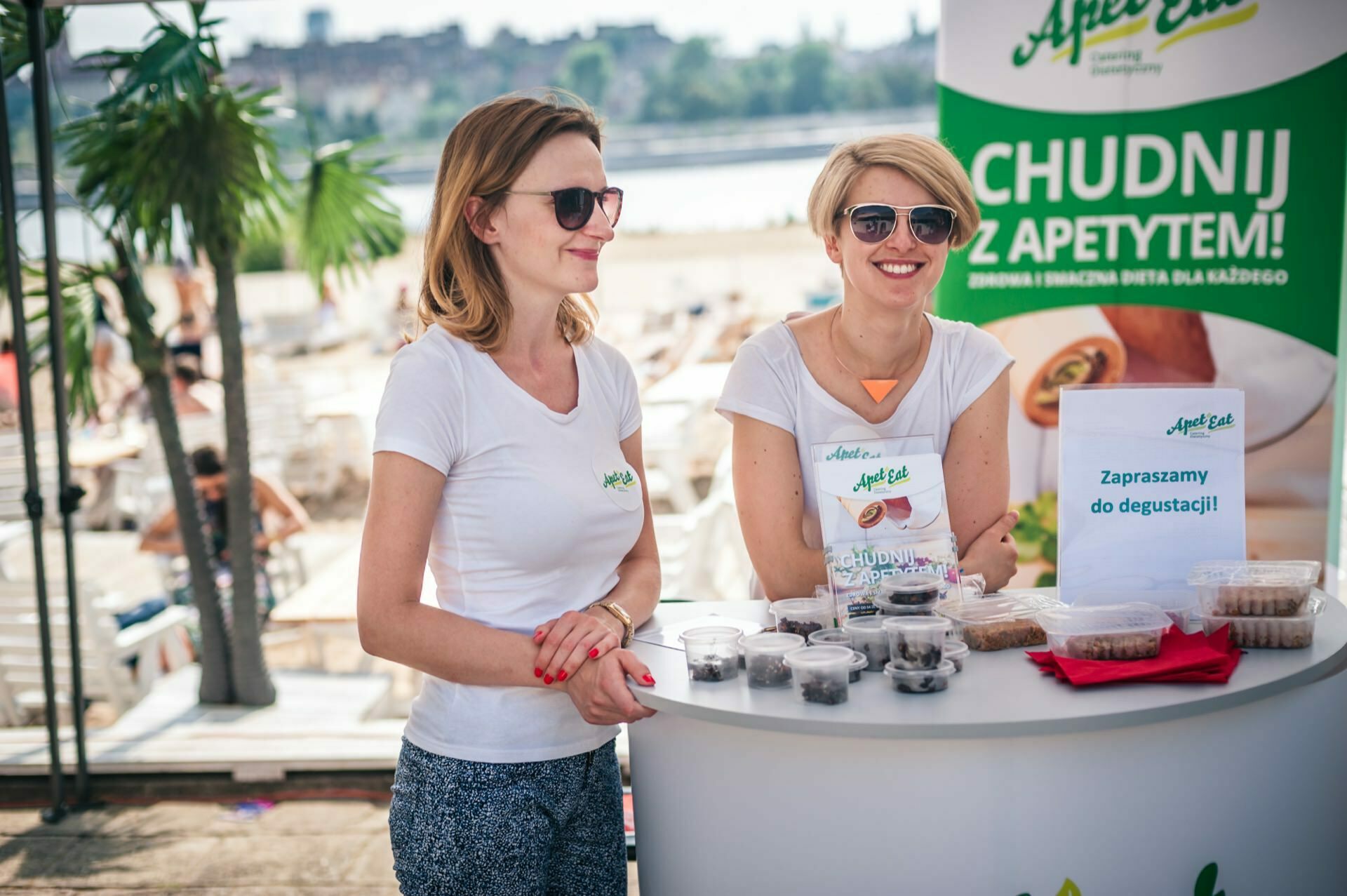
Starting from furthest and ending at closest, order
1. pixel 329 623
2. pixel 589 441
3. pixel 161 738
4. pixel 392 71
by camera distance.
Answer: pixel 392 71
pixel 329 623
pixel 161 738
pixel 589 441

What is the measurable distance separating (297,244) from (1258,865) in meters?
3.87

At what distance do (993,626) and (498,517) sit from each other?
0.74 metres

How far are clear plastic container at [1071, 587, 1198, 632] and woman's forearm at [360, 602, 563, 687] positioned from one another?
83 cm

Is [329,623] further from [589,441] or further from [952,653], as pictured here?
[952,653]

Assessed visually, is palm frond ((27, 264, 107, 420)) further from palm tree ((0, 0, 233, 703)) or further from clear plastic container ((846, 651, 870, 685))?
clear plastic container ((846, 651, 870, 685))

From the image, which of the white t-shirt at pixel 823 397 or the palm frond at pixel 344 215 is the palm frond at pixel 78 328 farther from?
the white t-shirt at pixel 823 397

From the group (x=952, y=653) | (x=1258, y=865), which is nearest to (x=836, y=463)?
(x=952, y=653)

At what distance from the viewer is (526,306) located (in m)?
1.65

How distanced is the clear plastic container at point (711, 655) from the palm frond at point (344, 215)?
3.07 m

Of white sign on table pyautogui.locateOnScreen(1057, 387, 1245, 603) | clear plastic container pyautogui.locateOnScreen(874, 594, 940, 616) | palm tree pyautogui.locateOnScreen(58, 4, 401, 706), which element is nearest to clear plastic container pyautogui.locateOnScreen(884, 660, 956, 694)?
clear plastic container pyautogui.locateOnScreen(874, 594, 940, 616)

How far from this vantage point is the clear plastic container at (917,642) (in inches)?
56.9

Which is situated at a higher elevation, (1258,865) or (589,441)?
(589,441)

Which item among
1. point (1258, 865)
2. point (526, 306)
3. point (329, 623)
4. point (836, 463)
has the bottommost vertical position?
point (329, 623)

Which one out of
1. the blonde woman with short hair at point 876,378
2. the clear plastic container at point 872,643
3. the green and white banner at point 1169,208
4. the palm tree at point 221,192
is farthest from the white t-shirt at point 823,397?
the palm tree at point 221,192
